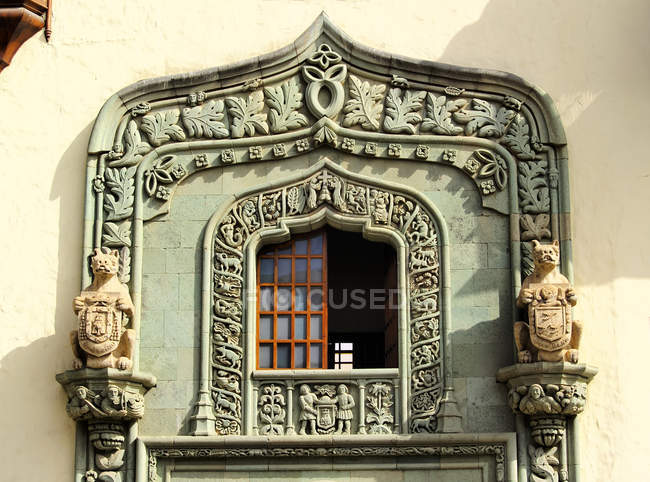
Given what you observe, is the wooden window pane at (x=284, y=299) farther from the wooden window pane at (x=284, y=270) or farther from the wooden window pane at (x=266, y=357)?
the wooden window pane at (x=266, y=357)

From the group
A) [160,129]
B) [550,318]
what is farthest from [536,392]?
[160,129]

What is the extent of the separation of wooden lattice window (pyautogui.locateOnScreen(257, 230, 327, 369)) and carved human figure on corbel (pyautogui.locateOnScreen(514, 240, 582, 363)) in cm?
242

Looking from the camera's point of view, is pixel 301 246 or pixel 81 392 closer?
pixel 81 392

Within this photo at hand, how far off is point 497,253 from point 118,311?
4.40 m

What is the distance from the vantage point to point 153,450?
59.5 feet

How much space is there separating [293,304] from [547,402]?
3291mm

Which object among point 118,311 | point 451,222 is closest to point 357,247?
point 451,222

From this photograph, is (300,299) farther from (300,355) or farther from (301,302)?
(300,355)

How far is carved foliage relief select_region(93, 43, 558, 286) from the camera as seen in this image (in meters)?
19.0

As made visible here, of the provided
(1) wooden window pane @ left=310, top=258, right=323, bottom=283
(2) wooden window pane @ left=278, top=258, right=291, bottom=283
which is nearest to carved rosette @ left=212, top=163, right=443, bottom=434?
(2) wooden window pane @ left=278, top=258, right=291, bottom=283

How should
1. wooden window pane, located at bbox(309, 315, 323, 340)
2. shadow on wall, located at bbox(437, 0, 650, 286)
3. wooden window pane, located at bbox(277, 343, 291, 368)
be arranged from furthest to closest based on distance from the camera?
wooden window pane, located at bbox(309, 315, 323, 340)
wooden window pane, located at bbox(277, 343, 291, 368)
shadow on wall, located at bbox(437, 0, 650, 286)

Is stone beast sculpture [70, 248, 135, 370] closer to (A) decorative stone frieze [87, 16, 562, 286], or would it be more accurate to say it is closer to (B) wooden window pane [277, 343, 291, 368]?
(A) decorative stone frieze [87, 16, 562, 286]

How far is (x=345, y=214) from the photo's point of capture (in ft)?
62.3

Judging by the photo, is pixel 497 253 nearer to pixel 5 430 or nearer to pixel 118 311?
pixel 118 311
